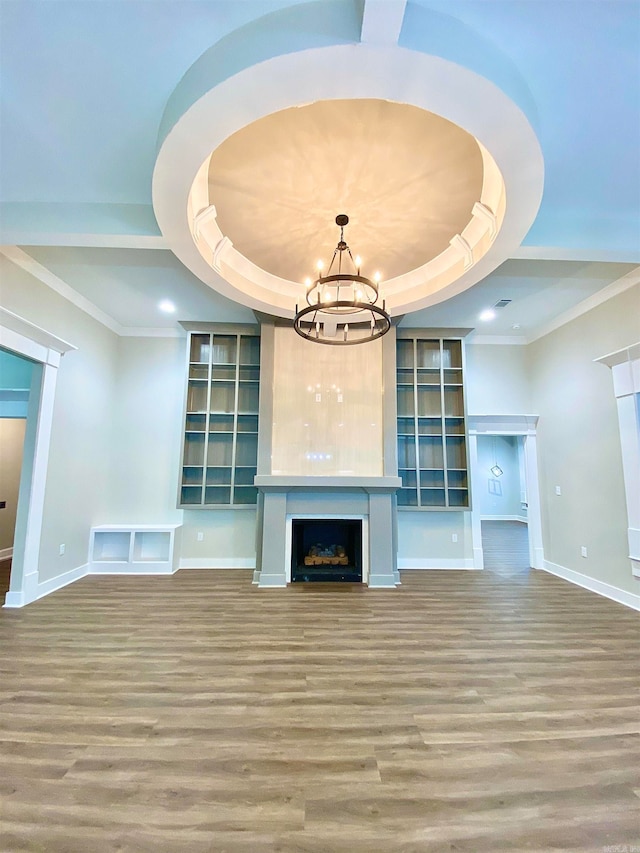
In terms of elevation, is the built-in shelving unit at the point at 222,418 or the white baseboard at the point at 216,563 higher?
the built-in shelving unit at the point at 222,418

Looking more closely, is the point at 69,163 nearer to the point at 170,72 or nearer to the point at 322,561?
the point at 170,72

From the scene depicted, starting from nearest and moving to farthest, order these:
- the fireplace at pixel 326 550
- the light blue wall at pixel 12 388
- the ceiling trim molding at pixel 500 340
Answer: the fireplace at pixel 326 550 < the light blue wall at pixel 12 388 < the ceiling trim molding at pixel 500 340

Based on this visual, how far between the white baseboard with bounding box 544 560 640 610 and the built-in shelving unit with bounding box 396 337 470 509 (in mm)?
1445

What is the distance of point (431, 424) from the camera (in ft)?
18.2

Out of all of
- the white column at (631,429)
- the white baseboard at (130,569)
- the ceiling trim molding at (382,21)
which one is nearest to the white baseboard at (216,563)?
the white baseboard at (130,569)

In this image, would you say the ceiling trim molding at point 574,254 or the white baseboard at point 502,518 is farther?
the white baseboard at point 502,518

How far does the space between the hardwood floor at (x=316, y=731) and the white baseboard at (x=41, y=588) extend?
0.17 m

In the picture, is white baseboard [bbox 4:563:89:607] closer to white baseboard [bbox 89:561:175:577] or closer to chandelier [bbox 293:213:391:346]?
white baseboard [bbox 89:561:175:577]

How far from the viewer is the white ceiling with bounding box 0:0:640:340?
1.69 m

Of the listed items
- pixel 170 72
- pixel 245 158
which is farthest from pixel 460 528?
pixel 170 72

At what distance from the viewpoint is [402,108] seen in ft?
7.32

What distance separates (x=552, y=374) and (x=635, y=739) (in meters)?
4.37

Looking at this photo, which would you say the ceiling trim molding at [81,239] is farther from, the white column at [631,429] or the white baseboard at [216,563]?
the white column at [631,429]

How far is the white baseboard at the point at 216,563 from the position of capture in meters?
5.27
